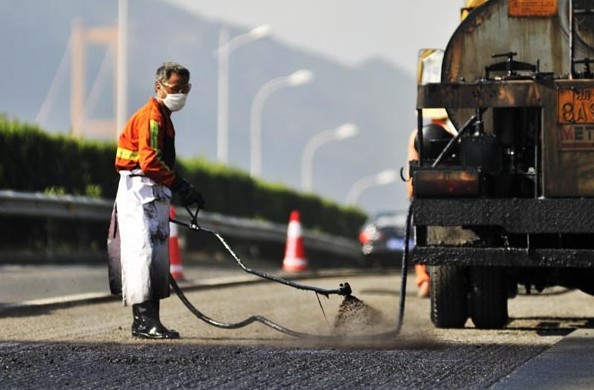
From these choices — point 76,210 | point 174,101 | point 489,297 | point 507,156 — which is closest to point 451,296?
point 489,297

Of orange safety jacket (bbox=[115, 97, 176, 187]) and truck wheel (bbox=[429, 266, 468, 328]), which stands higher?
orange safety jacket (bbox=[115, 97, 176, 187])

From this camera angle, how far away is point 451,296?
1139 centimetres

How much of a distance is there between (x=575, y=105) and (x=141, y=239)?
2.94 m

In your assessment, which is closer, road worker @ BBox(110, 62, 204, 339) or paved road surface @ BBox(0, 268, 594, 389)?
paved road surface @ BBox(0, 268, 594, 389)

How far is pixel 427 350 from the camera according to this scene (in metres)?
9.50

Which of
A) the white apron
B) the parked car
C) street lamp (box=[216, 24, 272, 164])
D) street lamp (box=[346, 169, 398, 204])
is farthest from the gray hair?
street lamp (box=[346, 169, 398, 204])

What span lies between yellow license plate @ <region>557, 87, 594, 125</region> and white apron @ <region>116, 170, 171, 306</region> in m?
2.67

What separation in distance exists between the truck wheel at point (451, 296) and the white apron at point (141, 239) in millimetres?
2031

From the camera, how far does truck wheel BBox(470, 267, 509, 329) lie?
37.1 ft

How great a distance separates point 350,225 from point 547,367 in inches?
1760

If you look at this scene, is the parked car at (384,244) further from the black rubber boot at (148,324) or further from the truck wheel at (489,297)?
the black rubber boot at (148,324)

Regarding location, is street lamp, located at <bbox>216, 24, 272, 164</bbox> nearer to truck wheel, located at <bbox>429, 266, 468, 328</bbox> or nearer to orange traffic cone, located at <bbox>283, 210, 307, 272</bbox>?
orange traffic cone, located at <bbox>283, 210, 307, 272</bbox>

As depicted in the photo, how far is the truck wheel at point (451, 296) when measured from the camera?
11375mm

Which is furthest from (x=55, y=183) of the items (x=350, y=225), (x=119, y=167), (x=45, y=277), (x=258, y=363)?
(x=350, y=225)
